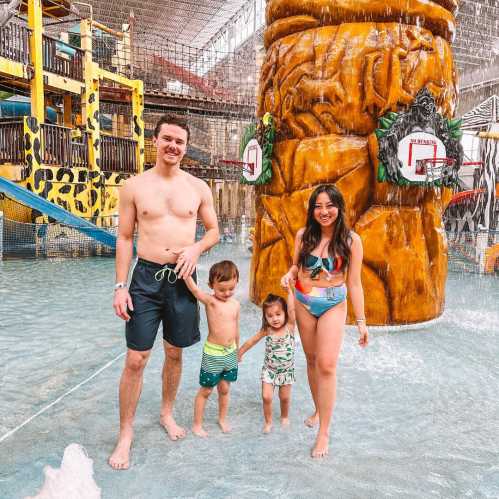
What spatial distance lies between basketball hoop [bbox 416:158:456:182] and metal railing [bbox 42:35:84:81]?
11.0 metres

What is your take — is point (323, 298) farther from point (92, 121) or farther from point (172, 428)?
point (92, 121)

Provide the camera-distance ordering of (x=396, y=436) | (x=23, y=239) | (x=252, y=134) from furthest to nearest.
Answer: (x=23, y=239) → (x=252, y=134) → (x=396, y=436)

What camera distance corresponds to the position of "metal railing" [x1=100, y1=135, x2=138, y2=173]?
48.3 feet

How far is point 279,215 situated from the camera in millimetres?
5719

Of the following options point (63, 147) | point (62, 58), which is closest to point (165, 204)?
point (63, 147)

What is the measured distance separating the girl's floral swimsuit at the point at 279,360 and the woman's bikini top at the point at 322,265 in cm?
43

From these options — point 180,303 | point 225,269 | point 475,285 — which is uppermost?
point 225,269

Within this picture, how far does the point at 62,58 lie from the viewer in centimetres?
1327

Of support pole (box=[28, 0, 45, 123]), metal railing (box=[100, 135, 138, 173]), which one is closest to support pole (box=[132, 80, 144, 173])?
metal railing (box=[100, 135, 138, 173])

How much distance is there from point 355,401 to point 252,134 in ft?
12.5

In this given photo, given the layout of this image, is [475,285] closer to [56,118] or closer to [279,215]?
[279,215]

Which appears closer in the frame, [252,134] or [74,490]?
[74,490]

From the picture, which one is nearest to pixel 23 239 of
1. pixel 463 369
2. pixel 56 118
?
pixel 56 118

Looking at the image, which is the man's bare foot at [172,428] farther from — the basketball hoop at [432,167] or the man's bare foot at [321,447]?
the basketball hoop at [432,167]
